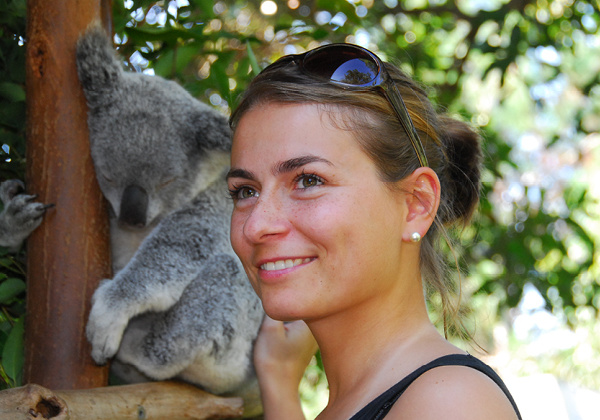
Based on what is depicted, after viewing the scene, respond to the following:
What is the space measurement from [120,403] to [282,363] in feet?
1.79

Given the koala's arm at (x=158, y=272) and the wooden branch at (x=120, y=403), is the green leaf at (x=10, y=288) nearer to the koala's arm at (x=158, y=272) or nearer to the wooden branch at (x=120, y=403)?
the koala's arm at (x=158, y=272)

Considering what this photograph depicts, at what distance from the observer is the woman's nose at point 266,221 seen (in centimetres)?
123

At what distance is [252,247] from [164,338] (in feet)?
2.55

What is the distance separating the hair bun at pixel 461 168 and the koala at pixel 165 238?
Answer: 2.70 ft

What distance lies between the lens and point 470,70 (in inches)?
173

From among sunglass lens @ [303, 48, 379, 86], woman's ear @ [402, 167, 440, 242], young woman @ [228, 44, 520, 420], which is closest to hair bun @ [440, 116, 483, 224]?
young woman @ [228, 44, 520, 420]

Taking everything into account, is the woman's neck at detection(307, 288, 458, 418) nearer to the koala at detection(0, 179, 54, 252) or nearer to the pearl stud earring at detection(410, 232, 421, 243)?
the pearl stud earring at detection(410, 232, 421, 243)

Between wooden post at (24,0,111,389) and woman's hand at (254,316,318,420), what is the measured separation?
49 centimetres

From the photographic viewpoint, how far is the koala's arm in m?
1.71

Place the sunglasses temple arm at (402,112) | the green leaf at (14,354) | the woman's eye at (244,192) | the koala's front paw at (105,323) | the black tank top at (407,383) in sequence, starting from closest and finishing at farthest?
the black tank top at (407,383), the sunglasses temple arm at (402,112), the woman's eye at (244,192), the green leaf at (14,354), the koala's front paw at (105,323)

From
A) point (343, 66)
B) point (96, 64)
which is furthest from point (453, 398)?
point (96, 64)

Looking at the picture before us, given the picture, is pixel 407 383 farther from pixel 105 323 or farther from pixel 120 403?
pixel 105 323

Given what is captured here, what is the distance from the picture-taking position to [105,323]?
1716mm

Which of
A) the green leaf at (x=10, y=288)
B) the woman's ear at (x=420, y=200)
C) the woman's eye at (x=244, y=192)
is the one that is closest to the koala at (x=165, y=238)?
the green leaf at (x=10, y=288)
